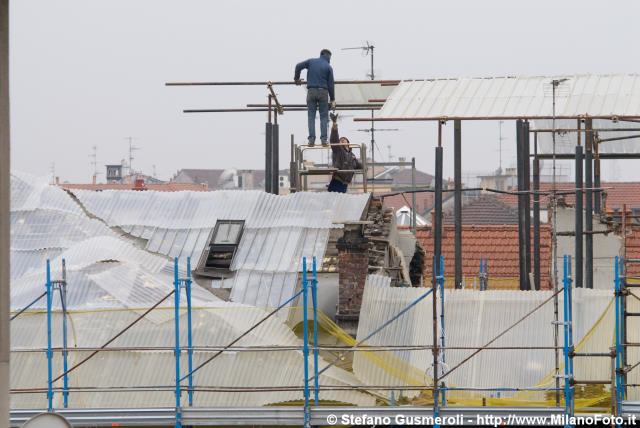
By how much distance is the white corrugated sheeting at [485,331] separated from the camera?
16.8 m

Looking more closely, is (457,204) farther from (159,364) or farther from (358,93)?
(358,93)

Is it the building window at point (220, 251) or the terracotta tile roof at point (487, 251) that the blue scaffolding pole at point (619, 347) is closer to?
the building window at point (220, 251)

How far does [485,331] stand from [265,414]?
3.88 m

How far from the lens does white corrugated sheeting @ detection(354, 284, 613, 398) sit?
16.8 metres

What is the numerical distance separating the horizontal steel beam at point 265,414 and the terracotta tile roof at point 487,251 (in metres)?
18.9

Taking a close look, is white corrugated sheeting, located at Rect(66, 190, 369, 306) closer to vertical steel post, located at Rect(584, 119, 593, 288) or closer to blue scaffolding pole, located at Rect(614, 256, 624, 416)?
vertical steel post, located at Rect(584, 119, 593, 288)

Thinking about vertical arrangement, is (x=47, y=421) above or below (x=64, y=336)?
below

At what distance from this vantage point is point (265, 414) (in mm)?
16016

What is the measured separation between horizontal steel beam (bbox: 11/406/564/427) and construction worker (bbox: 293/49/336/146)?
8.40 meters

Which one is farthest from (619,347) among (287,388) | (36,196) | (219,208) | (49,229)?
(36,196)

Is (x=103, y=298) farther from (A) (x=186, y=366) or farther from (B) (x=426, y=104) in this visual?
(B) (x=426, y=104)

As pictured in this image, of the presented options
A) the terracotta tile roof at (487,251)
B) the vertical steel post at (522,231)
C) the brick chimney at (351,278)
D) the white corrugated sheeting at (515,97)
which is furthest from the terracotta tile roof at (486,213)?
the brick chimney at (351,278)

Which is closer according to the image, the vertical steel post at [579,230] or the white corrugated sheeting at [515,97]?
the vertical steel post at [579,230]


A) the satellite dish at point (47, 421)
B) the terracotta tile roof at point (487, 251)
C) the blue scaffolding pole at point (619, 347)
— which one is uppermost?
the terracotta tile roof at point (487, 251)
